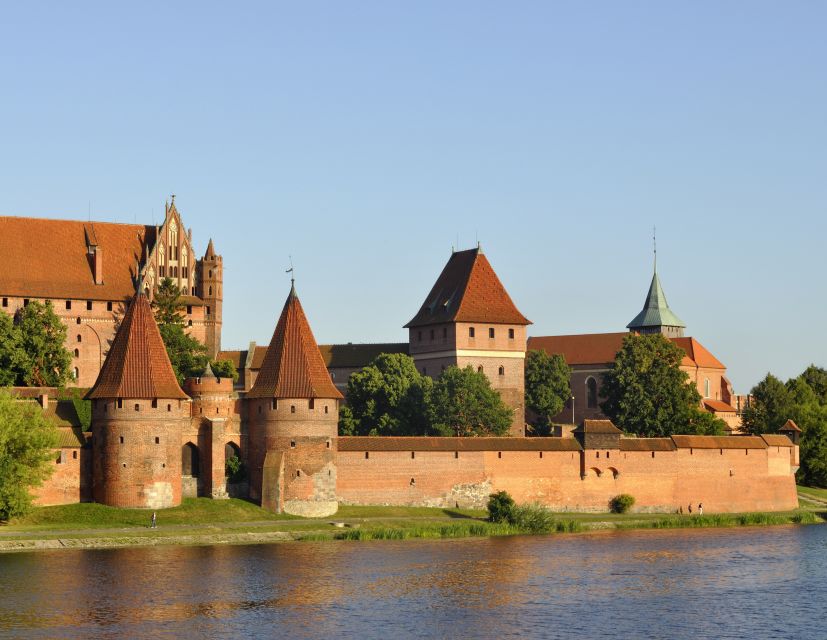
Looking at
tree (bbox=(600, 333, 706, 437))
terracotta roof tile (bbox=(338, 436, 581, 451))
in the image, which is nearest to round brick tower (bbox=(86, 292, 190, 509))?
terracotta roof tile (bbox=(338, 436, 581, 451))

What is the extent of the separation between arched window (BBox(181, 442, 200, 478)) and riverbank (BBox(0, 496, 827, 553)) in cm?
→ 172

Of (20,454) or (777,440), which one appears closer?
(20,454)

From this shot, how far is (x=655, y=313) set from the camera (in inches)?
4798

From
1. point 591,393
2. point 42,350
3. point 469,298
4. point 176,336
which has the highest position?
point 469,298

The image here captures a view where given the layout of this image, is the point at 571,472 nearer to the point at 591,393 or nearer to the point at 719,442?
the point at 719,442

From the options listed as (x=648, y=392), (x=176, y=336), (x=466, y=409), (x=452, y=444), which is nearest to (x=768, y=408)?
(x=648, y=392)

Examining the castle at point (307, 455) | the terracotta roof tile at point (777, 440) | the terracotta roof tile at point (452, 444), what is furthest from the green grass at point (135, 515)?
the terracotta roof tile at point (777, 440)

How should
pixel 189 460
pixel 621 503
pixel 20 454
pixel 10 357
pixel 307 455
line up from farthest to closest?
pixel 10 357, pixel 621 503, pixel 189 460, pixel 307 455, pixel 20 454

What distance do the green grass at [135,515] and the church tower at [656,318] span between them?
61943 mm

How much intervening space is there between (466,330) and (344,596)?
40584mm

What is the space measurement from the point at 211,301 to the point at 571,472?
Answer: 998 inches

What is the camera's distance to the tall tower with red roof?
87750mm

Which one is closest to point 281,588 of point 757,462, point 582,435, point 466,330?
point 582,435

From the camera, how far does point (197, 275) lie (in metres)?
88.4
